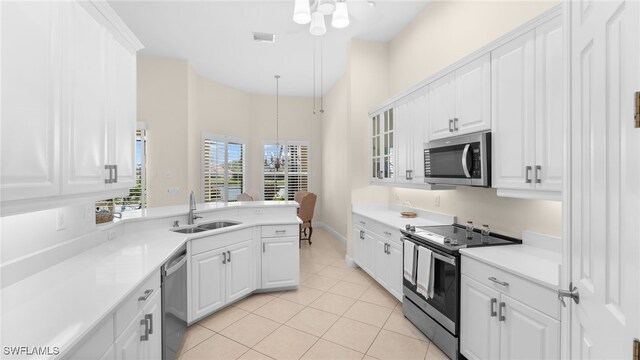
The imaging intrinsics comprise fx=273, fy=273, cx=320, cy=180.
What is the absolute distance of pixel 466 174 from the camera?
7.29 feet

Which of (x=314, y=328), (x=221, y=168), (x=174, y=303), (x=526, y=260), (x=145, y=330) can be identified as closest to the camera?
(x=145, y=330)

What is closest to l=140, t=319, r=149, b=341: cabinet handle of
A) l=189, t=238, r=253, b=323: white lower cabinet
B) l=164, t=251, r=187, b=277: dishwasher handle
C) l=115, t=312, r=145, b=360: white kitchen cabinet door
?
l=115, t=312, r=145, b=360: white kitchen cabinet door

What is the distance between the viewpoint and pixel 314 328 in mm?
2559

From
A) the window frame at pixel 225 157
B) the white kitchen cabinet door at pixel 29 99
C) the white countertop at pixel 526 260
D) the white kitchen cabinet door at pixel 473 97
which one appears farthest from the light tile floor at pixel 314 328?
the window frame at pixel 225 157

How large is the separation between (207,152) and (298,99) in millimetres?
2789

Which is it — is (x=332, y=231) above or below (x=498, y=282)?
below

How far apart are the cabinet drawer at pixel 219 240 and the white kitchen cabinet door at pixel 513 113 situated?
2406mm

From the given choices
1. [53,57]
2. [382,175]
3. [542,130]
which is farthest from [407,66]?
[53,57]

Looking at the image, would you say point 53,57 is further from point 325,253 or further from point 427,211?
point 325,253

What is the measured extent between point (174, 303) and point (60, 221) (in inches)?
36.4

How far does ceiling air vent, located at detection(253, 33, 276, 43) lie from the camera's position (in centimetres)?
413

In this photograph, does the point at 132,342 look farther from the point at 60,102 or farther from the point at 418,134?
the point at 418,134

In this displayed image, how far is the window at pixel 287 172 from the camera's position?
7.17 metres

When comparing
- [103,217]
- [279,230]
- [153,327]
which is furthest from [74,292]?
[279,230]
